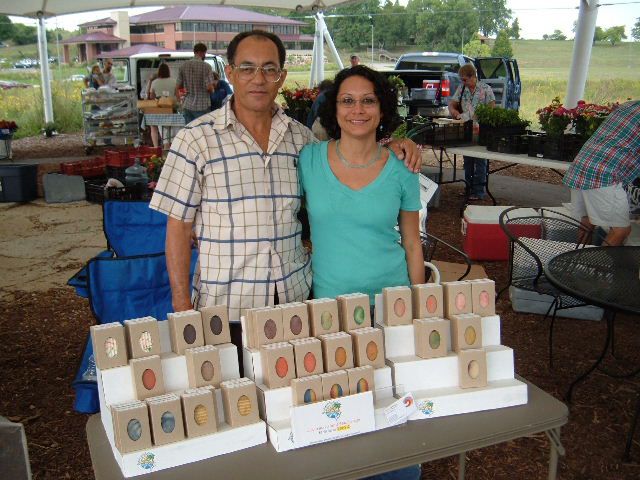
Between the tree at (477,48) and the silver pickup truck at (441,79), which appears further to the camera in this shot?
the tree at (477,48)

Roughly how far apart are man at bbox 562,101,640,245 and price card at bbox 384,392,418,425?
295 cm

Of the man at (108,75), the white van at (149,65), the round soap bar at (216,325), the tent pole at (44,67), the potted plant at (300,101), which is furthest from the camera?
the man at (108,75)

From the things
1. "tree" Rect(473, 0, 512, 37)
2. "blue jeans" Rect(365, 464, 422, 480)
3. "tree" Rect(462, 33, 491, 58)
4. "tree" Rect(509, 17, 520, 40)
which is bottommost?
"blue jeans" Rect(365, 464, 422, 480)

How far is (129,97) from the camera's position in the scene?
1165 centimetres

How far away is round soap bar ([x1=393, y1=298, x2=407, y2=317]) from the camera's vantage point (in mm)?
1696

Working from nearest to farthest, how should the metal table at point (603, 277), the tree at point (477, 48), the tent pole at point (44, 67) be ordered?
1. the metal table at point (603, 277)
2. the tent pole at point (44, 67)
3. the tree at point (477, 48)

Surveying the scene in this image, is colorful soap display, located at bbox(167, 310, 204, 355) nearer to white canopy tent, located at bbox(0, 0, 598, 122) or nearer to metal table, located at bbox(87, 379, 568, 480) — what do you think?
metal table, located at bbox(87, 379, 568, 480)

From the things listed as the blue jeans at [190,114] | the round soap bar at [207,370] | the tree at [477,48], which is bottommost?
the round soap bar at [207,370]

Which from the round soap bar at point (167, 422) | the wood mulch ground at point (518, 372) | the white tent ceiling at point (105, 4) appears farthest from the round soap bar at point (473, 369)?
the white tent ceiling at point (105, 4)

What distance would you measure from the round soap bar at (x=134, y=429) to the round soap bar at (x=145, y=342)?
178mm

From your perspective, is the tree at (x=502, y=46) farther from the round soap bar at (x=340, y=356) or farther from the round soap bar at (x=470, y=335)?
the round soap bar at (x=340, y=356)

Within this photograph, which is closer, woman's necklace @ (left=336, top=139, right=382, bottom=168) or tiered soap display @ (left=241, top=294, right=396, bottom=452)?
tiered soap display @ (left=241, top=294, right=396, bottom=452)

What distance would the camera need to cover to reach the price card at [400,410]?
156 centimetres

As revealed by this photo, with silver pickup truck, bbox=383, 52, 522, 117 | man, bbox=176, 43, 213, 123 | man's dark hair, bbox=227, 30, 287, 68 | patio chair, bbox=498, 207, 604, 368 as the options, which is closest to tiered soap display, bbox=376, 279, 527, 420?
man's dark hair, bbox=227, 30, 287, 68
